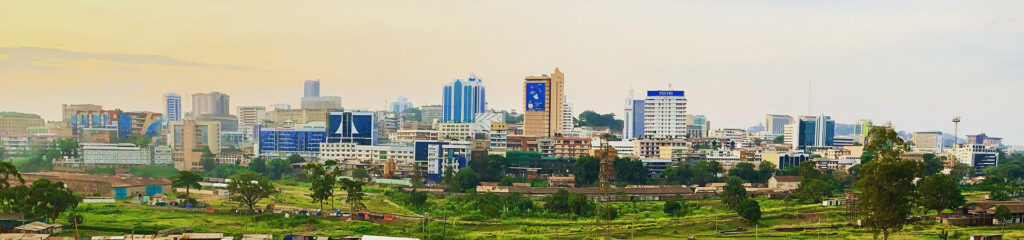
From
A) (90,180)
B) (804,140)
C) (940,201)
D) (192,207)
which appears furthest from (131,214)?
(804,140)

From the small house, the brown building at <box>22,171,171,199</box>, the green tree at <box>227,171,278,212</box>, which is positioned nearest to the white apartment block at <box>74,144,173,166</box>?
the brown building at <box>22,171,171,199</box>

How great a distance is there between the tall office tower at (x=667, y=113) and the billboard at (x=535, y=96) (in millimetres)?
6845

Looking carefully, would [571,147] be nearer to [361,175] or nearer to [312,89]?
[361,175]

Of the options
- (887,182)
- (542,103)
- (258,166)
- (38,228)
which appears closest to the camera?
(887,182)

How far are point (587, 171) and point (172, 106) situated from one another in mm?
44853

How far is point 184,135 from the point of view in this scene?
43.2 m

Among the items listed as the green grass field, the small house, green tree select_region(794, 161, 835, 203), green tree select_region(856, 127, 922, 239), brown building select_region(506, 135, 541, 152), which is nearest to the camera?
green tree select_region(856, 127, 922, 239)

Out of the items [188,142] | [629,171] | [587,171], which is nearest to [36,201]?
[587,171]

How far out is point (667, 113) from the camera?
177 ft

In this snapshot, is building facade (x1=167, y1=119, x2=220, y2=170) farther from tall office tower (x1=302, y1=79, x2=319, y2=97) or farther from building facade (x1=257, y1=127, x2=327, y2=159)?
tall office tower (x1=302, y1=79, x2=319, y2=97)

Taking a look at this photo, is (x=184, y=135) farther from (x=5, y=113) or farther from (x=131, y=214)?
(x=131, y=214)

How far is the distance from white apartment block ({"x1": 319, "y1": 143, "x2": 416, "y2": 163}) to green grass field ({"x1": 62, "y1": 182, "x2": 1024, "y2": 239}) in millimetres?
13759

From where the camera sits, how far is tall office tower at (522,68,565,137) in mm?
54750

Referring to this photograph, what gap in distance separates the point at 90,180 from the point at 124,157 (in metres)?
13.4
